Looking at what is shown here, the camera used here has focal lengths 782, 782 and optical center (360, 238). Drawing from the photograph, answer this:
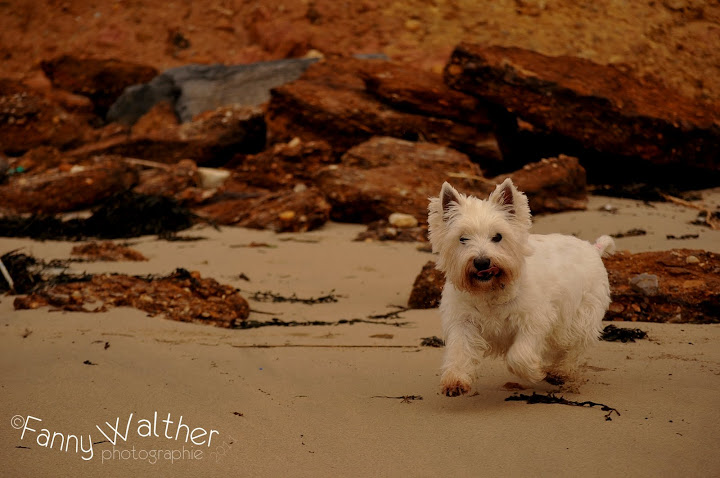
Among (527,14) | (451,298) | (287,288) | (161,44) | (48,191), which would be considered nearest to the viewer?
(451,298)

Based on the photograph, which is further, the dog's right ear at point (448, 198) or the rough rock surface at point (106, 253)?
the rough rock surface at point (106, 253)

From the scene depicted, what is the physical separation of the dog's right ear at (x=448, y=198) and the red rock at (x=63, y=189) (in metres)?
9.22

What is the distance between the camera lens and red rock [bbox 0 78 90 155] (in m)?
17.7

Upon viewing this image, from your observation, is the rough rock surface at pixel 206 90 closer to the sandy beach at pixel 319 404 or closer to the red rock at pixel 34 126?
the red rock at pixel 34 126

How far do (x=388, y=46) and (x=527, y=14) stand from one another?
420 cm

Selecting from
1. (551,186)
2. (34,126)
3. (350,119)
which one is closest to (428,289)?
(551,186)

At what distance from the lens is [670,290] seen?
6328 millimetres

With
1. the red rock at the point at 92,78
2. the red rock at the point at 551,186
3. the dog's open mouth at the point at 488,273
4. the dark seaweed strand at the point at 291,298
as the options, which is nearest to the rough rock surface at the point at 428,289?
the dark seaweed strand at the point at 291,298

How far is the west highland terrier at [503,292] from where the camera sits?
4.55 metres

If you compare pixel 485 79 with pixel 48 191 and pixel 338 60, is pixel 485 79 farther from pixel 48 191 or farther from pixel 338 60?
pixel 48 191

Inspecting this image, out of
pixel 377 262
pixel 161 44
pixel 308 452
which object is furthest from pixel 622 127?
pixel 161 44

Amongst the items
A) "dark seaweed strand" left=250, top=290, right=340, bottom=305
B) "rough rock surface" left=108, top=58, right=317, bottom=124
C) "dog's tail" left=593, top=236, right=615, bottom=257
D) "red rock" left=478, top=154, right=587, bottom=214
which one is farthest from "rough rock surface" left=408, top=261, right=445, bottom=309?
"rough rock surface" left=108, top=58, right=317, bottom=124

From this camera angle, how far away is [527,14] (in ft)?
75.2

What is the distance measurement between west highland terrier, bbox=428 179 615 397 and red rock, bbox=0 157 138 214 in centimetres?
913
